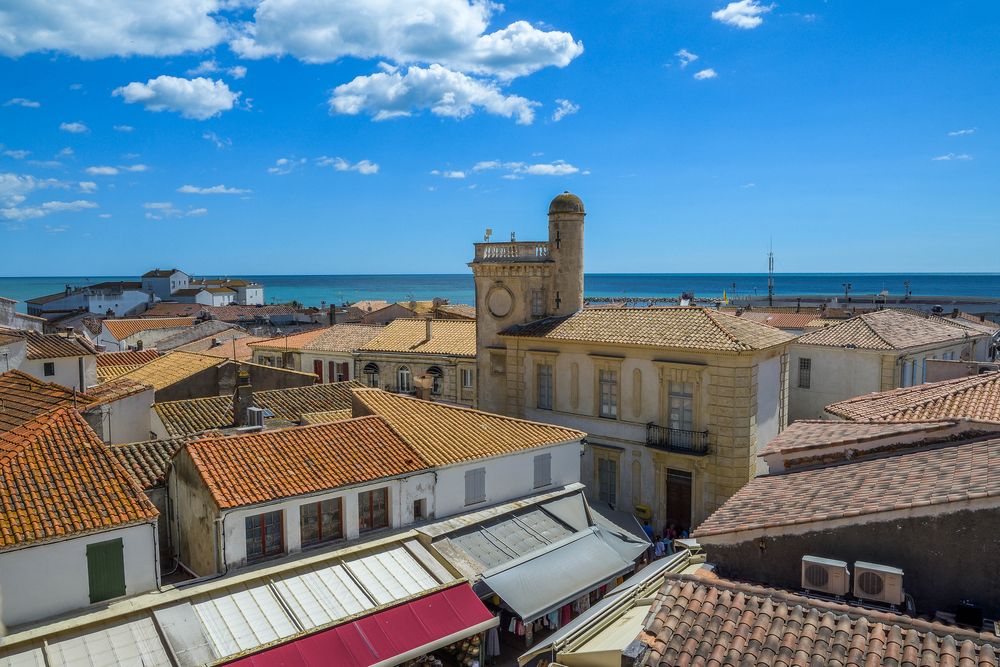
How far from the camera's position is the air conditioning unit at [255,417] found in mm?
20362

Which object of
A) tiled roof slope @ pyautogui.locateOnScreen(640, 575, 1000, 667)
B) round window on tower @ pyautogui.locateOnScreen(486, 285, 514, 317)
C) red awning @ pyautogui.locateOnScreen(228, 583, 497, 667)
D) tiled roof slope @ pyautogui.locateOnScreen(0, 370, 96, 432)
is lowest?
red awning @ pyautogui.locateOnScreen(228, 583, 497, 667)

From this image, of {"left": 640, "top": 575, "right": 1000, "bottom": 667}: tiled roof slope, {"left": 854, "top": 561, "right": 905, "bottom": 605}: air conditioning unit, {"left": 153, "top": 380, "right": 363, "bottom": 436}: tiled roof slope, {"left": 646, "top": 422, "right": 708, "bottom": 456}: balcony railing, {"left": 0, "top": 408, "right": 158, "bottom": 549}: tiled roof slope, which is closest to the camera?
{"left": 640, "top": 575, "right": 1000, "bottom": 667}: tiled roof slope

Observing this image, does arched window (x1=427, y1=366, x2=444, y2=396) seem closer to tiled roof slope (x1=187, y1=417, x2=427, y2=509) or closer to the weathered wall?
tiled roof slope (x1=187, y1=417, x2=427, y2=509)

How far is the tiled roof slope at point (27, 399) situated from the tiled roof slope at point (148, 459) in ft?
7.04

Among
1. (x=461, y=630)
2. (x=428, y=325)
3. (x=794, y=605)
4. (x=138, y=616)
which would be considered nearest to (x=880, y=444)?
(x=794, y=605)

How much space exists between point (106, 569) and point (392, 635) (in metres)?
5.71

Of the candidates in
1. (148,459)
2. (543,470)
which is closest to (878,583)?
(543,470)

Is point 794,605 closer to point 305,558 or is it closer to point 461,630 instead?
point 461,630

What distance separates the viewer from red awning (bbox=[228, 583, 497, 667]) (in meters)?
12.8

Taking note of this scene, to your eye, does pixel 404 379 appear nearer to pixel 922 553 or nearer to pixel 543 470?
pixel 543 470

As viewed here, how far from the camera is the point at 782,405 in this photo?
27703 mm

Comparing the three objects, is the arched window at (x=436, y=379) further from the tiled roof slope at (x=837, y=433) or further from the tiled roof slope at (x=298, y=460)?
the tiled roof slope at (x=837, y=433)

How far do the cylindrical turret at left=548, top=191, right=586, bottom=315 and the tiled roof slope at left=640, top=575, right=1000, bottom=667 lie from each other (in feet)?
74.1

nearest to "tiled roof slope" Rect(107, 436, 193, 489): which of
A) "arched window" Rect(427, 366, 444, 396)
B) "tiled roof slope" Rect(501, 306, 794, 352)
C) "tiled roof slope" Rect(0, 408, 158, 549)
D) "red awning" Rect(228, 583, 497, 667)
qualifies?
"tiled roof slope" Rect(0, 408, 158, 549)
